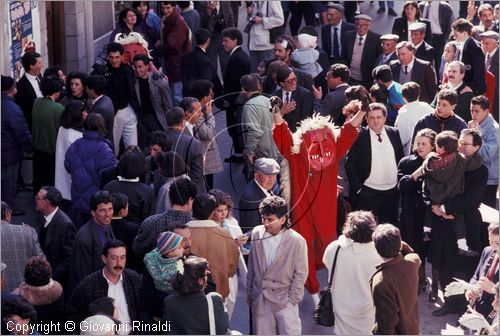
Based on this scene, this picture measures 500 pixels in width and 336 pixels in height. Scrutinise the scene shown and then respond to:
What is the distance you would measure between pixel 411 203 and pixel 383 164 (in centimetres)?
44

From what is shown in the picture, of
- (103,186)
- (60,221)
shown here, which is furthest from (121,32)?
(60,221)

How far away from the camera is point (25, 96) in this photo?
1160 centimetres

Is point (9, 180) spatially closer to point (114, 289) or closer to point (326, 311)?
point (114, 289)

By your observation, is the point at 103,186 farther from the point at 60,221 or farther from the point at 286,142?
the point at 286,142

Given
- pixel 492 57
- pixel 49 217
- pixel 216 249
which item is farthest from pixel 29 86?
pixel 492 57

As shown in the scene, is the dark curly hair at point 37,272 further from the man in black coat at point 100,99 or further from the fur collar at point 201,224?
the man in black coat at point 100,99

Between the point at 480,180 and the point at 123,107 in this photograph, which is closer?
the point at 480,180

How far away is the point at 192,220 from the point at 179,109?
2150 mm

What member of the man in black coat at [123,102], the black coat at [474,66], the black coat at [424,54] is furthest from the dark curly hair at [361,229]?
the black coat at [424,54]

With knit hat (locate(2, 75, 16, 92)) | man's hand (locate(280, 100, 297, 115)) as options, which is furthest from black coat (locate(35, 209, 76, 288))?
man's hand (locate(280, 100, 297, 115))

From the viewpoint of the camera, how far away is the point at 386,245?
295 inches

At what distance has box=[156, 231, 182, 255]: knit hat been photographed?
764cm

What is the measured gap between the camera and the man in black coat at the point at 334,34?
47.6 ft

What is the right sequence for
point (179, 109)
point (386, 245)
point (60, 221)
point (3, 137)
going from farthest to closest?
point (3, 137) → point (179, 109) → point (60, 221) → point (386, 245)
